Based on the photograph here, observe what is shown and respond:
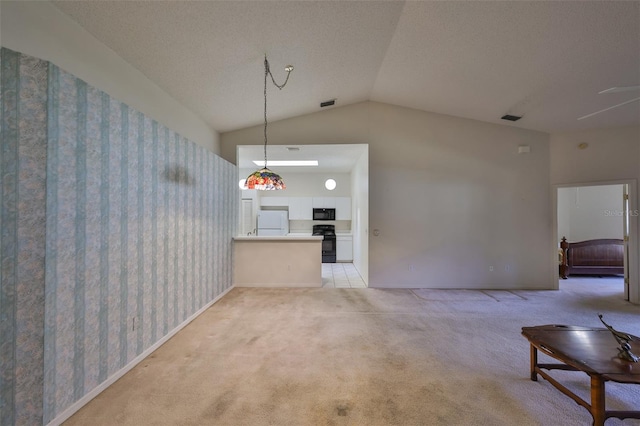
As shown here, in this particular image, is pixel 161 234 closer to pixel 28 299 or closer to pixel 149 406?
pixel 28 299

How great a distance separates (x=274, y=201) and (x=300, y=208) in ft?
2.88

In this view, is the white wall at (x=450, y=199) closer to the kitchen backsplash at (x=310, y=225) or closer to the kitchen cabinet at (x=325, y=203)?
the kitchen cabinet at (x=325, y=203)

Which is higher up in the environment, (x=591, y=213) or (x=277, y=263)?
(x=591, y=213)

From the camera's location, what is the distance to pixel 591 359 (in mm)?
1523

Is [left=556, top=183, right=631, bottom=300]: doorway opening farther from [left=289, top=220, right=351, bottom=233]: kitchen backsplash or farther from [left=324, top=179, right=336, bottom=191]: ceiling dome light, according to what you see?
[left=324, top=179, right=336, bottom=191]: ceiling dome light

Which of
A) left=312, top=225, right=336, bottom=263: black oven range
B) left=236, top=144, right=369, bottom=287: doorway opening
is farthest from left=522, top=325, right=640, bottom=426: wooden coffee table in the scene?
left=312, top=225, right=336, bottom=263: black oven range

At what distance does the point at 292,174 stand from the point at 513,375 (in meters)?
6.61

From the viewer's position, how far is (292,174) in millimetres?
7516

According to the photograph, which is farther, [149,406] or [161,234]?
[161,234]

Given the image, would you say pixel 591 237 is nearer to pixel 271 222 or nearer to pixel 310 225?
pixel 310 225

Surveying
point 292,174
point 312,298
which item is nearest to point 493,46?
point 312,298

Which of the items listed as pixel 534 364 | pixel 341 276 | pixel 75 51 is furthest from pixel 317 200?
pixel 534 364

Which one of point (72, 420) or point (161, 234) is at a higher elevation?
point (161, 234)

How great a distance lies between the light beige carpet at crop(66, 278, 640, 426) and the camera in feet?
5.24
